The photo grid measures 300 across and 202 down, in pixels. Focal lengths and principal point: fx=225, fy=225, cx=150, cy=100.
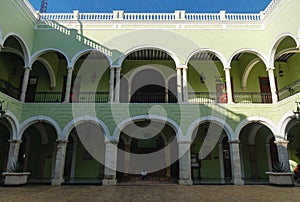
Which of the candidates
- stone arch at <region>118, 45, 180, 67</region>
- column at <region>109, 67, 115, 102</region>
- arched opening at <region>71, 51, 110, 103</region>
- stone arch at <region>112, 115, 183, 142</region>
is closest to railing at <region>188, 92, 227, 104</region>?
stone arch at <region>118, 45, 180, 67</region>

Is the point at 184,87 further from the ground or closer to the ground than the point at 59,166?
further from the ground

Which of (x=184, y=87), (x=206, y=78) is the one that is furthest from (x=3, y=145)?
(x=206, y=78)

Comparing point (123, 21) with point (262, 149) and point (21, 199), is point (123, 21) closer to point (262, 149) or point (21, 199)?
point (21, 199)

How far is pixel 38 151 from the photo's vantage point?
1395cm

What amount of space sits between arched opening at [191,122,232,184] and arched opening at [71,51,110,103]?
263 inches

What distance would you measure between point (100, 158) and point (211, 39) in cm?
976

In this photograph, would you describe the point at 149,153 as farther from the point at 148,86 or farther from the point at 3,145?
the point at 3,145

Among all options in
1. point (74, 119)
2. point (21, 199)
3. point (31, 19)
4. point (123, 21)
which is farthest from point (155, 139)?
point (31, 19)

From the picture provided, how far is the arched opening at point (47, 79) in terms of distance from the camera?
14.3m

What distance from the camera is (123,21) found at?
528 inches

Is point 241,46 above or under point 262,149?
above

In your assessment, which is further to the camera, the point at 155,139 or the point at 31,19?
the point at 155,139

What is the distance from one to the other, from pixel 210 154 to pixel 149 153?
3.83 m

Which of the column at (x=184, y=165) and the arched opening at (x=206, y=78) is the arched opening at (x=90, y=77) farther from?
the column at (x=184, y=165)
